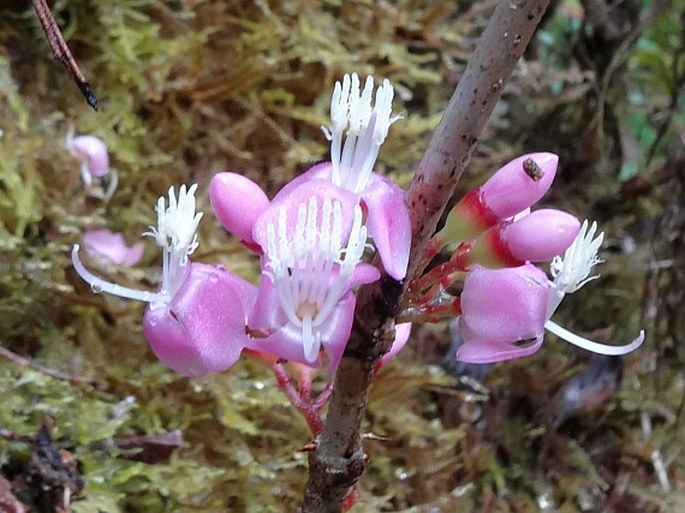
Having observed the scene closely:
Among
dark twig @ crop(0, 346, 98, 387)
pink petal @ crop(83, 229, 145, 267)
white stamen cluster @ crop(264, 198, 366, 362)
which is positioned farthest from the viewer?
pink petal @ crop(83, 229, 145, 267)

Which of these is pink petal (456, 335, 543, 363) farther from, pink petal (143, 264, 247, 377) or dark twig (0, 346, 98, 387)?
dark twig (0, 346, 98, 387)

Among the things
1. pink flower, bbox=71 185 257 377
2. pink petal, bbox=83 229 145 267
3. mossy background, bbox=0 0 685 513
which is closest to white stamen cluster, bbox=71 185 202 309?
pink flower, bbox=71 185 257 377

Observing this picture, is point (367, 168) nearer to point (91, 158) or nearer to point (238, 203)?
point (238, 203)

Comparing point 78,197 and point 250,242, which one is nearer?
point 250,242

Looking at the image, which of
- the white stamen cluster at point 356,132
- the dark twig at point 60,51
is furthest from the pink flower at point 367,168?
the dark twig at point 60,51

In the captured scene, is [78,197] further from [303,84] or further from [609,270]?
[609,270]

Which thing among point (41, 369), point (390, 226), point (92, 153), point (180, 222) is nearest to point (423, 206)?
point (390, 226)

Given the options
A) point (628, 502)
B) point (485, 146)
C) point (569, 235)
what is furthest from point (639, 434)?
point (569, 235)
